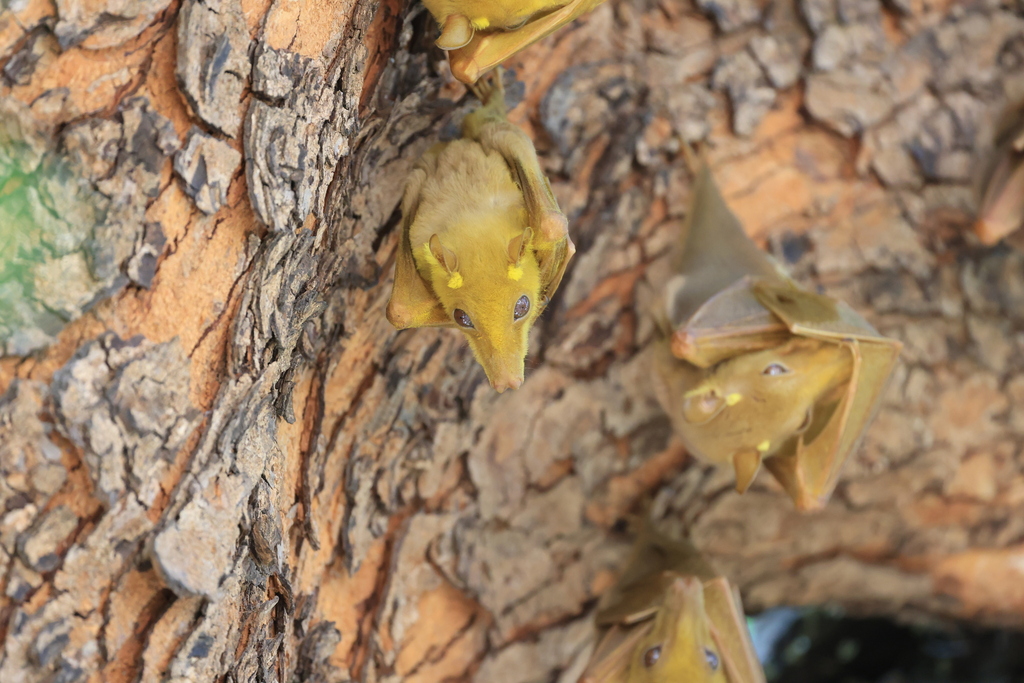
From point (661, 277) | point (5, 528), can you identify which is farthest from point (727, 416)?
point (5, 528)

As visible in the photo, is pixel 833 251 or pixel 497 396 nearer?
pixel 497 396

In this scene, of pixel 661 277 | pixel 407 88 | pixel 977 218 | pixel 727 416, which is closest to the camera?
pixel 407 88

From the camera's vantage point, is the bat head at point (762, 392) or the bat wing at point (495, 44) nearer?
the bat wing at point (495, 44)

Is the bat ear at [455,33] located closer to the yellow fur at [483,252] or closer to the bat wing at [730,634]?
the yellow fur at [483,252]

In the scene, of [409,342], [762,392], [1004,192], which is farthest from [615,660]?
[1004,192]

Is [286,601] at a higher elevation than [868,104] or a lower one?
higher

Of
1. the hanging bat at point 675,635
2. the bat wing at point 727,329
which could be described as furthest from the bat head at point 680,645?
the bat wing at point 727,329

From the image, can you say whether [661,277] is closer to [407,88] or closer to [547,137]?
[547,137]

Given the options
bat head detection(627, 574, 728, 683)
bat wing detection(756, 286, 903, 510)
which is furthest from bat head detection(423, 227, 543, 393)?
bat head detection(627, 574, 728, 683)
